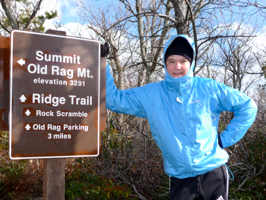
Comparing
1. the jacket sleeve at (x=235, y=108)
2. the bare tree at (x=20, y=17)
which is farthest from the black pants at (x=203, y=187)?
the bare tree at (x=20, y=17)

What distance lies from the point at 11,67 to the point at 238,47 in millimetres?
5064

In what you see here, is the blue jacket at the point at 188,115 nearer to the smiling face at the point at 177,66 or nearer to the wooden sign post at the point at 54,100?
the smiling face at the point at 177,66

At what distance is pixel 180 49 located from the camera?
229 centimetres

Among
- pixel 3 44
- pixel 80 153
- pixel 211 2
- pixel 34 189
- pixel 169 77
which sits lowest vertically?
pixel 34 189

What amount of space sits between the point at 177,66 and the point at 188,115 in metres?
0.44

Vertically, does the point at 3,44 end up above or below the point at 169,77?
above

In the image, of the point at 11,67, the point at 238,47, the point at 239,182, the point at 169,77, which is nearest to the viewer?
the point at 11,67

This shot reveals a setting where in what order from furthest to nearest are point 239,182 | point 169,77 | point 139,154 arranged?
point 139,154 → point 239,182 → point 169,77

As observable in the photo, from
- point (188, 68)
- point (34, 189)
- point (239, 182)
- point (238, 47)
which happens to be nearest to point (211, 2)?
point (238, 47)

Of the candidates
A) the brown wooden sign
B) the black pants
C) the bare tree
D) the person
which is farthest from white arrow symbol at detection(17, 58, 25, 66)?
the bare tree

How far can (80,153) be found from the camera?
209 centimetres

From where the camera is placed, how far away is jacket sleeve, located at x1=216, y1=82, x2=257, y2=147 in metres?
2.21

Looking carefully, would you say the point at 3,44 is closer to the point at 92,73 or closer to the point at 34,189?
the point at 92,73

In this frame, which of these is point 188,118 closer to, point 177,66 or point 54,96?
point 177,66
